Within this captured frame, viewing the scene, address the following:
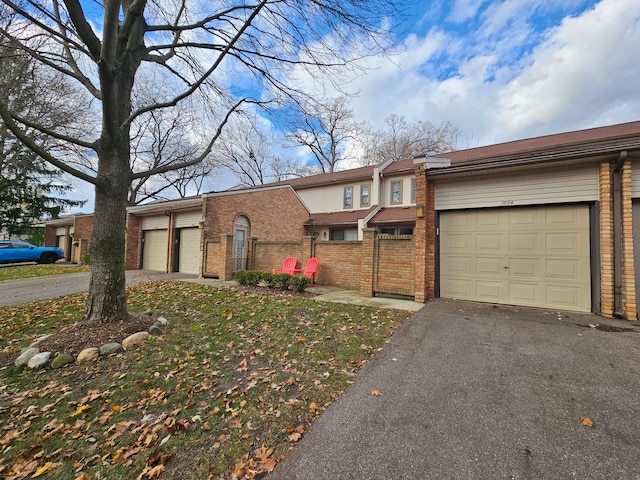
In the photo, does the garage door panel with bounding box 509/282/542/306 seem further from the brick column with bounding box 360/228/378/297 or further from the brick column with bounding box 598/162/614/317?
the brick column with bounding box 360/228/378/297

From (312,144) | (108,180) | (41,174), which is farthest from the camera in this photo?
(312,144)

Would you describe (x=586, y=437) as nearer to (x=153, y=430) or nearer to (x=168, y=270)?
(x=153, y=430)

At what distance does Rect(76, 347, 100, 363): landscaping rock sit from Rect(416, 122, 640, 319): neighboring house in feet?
21.6

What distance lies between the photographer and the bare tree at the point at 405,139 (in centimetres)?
2277

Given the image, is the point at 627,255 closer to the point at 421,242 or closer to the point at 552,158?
the point at 552,158

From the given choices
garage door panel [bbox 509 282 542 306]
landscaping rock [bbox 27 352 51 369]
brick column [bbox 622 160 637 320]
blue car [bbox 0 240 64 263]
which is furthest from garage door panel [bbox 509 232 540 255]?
blue car [bbox 0 240 64 263]

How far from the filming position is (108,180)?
4.91 m

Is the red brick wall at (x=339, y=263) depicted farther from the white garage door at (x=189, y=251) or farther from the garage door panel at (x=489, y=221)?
the white garage door at (x=189, y=251)

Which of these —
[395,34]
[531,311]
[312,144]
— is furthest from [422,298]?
[312,144]

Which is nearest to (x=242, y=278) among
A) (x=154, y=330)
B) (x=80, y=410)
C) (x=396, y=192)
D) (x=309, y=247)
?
(x=309, y=247)

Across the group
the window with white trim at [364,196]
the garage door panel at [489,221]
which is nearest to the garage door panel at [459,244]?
the garage door panel at [489,221]

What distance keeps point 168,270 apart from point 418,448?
14571 millimetres

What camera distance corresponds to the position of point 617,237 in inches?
219

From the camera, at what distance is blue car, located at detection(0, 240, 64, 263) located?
16.8m
